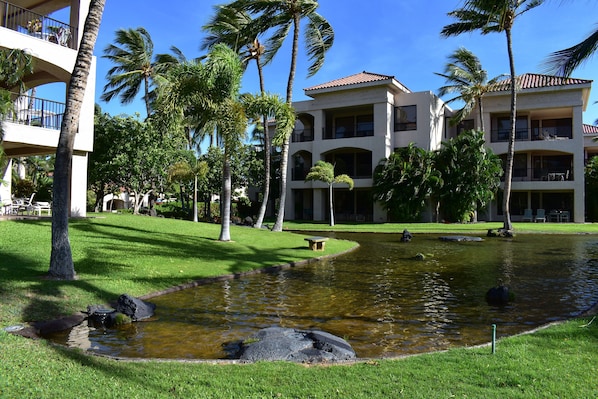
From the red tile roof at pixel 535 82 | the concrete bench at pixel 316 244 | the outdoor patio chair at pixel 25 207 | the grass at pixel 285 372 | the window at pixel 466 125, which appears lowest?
the grass at pixel 285 372

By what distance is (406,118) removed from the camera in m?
36.0

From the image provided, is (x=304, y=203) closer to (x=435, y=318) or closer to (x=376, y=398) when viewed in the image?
(x=435, y=318)

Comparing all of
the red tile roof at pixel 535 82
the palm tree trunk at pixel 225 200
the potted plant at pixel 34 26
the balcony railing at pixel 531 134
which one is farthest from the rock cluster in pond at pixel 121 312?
the balcony railing at pixel 531 134

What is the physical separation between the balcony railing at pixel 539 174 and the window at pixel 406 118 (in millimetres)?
8196

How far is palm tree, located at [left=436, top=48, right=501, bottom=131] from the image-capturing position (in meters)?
33.1

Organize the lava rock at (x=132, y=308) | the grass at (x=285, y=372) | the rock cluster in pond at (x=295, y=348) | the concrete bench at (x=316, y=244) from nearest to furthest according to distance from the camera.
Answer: the grass at (x=285, y=372) → the rock cluster in pond at (x=295, y=348) → the lava rock at (x=132, y=308) → the concrete bench at (x=316, y=244)

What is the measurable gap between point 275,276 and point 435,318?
5.26m

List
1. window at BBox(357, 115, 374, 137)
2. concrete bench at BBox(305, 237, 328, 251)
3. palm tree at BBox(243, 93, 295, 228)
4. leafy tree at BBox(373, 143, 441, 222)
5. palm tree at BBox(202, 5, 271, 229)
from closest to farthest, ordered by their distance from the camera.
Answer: concrete bench at BBox(305, 237, 328, 251) → palm tree at BBox(243, 93, 295, 228) → palm tree at BBox(202, 5, 271, 229) → leafy tree at BBox(373, 143, 441, 222) → window at BBox(357, 115, 374, 137)

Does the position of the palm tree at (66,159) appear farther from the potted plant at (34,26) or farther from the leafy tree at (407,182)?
the leafy tree at (407,182)

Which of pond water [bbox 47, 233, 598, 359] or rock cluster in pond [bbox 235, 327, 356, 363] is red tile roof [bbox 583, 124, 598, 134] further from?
rock cluster in pond [bbox 235, 327, 356, 363]

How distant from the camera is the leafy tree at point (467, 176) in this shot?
31.4m

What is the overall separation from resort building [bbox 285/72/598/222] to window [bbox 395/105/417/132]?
0.08 meters

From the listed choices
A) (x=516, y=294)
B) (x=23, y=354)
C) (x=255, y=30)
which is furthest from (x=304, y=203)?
(x=23, y=354)

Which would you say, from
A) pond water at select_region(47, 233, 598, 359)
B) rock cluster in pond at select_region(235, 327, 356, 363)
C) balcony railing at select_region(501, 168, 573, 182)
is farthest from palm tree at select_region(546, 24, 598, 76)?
balcony railing at select_region(501, 168, 573, 182)
